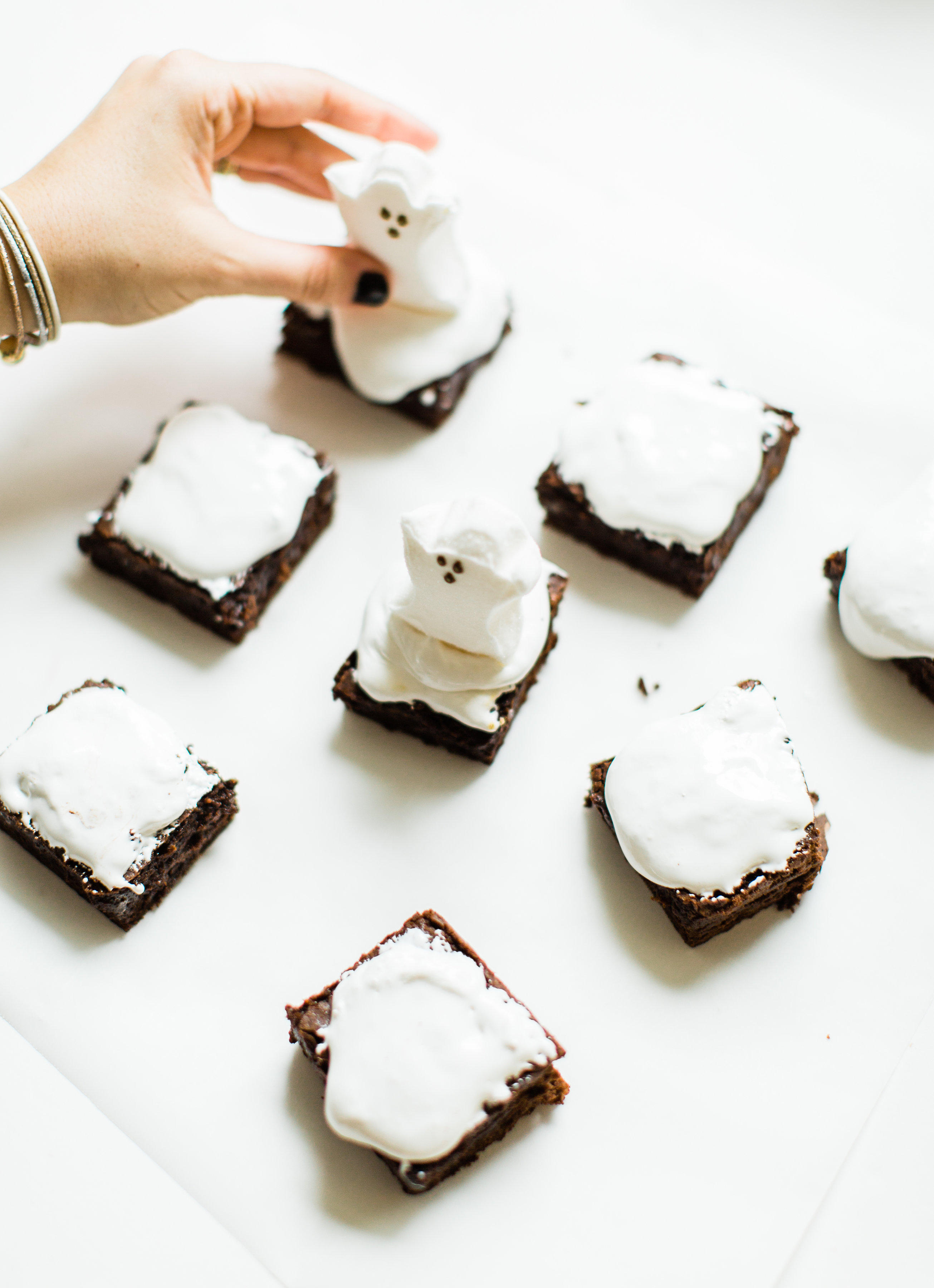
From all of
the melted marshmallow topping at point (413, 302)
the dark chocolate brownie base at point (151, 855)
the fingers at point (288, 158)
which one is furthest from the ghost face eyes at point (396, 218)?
the dark chocolate brownie base at point (151, 855)

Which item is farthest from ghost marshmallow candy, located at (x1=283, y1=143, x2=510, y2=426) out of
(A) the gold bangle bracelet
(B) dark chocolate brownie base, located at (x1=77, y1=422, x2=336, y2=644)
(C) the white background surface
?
(A) the gold bangle bracelet

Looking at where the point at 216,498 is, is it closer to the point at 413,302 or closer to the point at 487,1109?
the point at 413,302

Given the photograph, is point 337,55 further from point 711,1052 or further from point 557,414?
point 711,1052

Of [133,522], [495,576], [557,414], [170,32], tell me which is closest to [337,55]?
[170,32]

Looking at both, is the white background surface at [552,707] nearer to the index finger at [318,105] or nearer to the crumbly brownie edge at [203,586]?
the crumbly brownie edge at [203,586]

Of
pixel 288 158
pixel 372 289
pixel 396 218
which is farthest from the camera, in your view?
pixel 288 158

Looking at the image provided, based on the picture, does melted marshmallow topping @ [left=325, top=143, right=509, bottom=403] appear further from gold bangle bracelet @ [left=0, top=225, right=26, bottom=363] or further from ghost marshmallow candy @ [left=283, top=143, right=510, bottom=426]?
gold bangle bracelet @ [left=0, top=225, right=26, bottom=363]

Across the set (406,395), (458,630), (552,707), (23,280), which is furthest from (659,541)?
(23,280)
